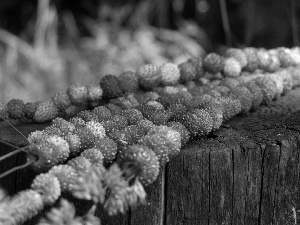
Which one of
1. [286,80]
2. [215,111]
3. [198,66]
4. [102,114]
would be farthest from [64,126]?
[286,80]

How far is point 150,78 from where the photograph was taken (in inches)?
79.4

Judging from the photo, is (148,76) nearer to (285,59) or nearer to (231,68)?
(231,68)

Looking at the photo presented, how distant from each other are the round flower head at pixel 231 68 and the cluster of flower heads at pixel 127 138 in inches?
5.8

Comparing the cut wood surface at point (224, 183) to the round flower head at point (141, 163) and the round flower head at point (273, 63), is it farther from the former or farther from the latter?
the round flower head at point (273, 63)

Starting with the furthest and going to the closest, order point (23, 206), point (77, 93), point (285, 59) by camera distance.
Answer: point (285, 59) → point (77, 93) → point (23, 206)

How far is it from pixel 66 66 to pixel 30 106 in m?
2.25

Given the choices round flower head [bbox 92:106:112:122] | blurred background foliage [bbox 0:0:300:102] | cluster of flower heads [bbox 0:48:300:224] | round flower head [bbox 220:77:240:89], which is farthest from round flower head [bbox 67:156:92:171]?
blurred background foliage [bbox 0:0:300:102]

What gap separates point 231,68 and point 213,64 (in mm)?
95

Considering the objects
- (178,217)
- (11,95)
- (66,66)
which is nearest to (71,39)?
(66,66)

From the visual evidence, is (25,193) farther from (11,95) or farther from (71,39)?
(71,39)

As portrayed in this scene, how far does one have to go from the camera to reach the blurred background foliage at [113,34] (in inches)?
154

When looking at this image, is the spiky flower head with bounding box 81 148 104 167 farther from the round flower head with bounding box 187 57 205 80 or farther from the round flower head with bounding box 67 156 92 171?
the round flower head with bounding box 187 57 205 80

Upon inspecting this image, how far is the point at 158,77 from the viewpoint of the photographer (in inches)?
80.0

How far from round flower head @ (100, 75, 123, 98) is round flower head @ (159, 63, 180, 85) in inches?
8.2
